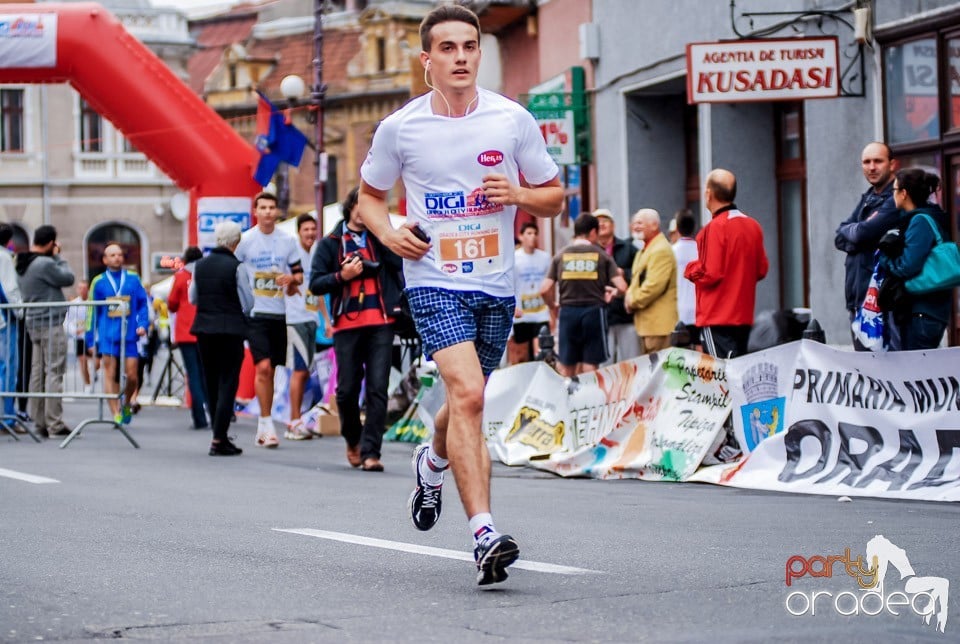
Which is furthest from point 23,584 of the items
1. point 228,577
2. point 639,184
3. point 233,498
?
point 639,184

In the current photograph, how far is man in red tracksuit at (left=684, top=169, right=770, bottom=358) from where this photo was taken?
1311cm

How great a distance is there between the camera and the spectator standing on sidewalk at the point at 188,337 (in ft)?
61.1

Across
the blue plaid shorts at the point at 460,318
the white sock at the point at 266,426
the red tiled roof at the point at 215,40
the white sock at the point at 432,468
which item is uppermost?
the red tiled roof at the point at 215,40

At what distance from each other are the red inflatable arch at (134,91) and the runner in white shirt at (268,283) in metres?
5.67

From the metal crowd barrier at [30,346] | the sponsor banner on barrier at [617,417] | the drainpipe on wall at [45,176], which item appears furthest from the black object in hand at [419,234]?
the drainpipe on wall at [45,176]

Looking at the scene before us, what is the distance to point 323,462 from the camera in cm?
1388

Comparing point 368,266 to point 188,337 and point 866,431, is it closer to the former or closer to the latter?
point 866,431

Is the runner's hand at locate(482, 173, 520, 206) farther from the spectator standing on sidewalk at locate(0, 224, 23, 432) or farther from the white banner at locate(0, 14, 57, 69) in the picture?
the white banner at locate(0, 14, 57, 69)

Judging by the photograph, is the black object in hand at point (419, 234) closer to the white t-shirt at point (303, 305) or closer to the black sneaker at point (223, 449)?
the black sneaker at point (223, 449)

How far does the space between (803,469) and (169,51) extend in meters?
55.3

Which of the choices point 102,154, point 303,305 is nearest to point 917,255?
point 303,305

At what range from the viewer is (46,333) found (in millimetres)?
17031

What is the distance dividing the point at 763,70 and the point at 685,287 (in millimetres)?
2001

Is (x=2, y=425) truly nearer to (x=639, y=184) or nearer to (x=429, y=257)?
(x=639, y=184)
